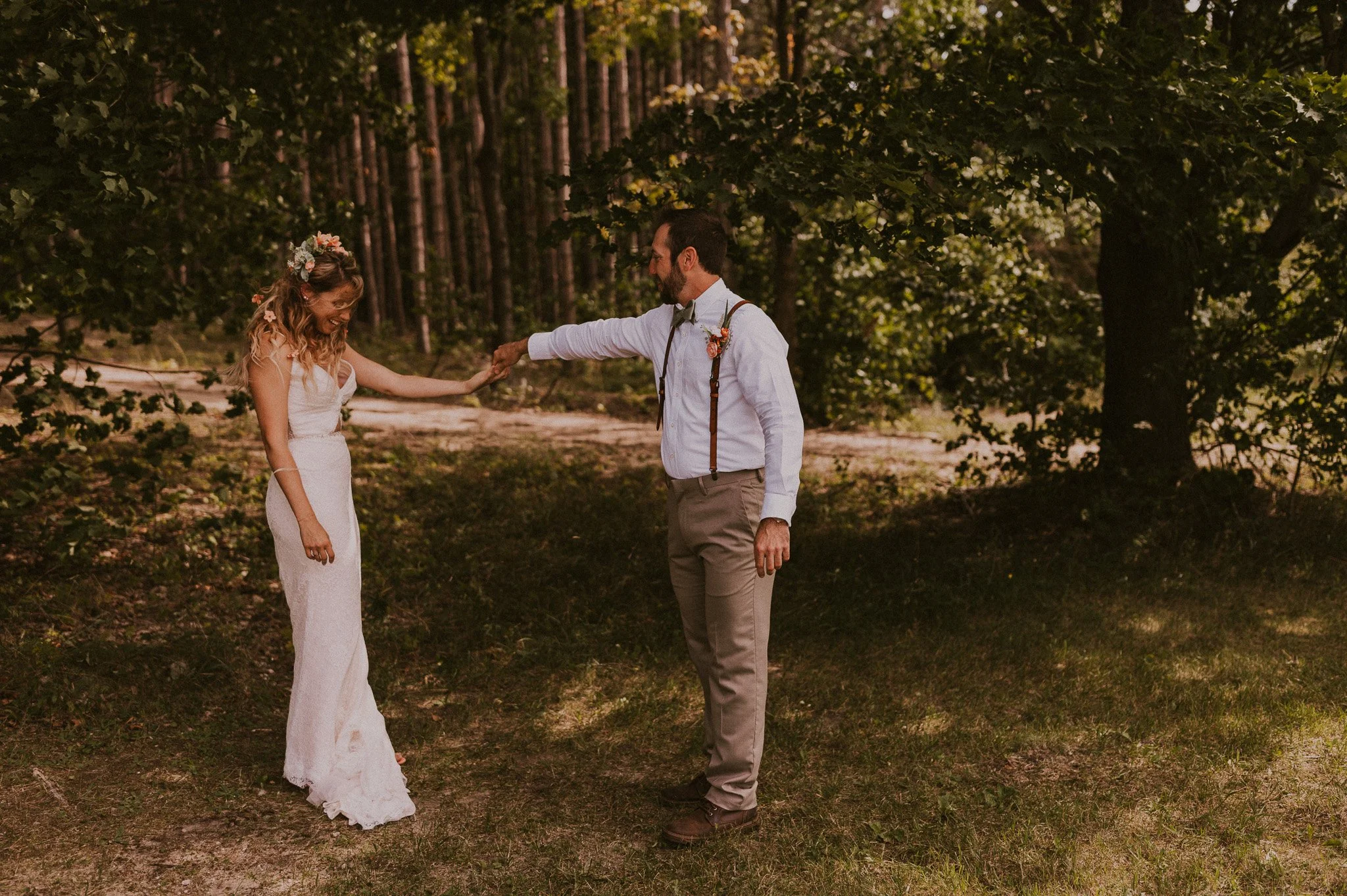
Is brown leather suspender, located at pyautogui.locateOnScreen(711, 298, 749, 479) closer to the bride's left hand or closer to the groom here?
the groom

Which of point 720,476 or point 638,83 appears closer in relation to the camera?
point 720,476

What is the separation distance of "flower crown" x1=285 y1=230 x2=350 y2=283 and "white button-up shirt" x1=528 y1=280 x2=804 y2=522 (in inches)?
55.6

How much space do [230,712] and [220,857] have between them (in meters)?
1.69

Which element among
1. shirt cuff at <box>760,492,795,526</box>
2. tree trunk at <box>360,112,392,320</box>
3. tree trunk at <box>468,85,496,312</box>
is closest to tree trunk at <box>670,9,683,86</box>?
tree trunk at <box>468,85,496,312</box>

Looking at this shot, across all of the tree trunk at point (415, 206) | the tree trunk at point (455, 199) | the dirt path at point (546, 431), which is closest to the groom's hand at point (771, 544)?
the dirt path at point (546, 431)

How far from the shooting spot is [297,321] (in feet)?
15.1

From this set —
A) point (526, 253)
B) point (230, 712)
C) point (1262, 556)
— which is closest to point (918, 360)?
point (1262, 556)

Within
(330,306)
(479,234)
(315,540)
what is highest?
(479,234)

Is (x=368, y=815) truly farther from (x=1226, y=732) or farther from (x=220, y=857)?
(x=1226, y=732)

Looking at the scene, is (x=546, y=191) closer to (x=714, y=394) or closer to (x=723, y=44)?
(x=723, y=44)

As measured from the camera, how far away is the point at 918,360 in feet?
45.9

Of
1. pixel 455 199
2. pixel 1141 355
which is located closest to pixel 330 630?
pixel 1141 355

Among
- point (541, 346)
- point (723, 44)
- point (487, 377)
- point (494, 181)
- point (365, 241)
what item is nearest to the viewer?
point (541, 346)

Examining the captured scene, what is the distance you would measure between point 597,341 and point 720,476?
3.26 feet
